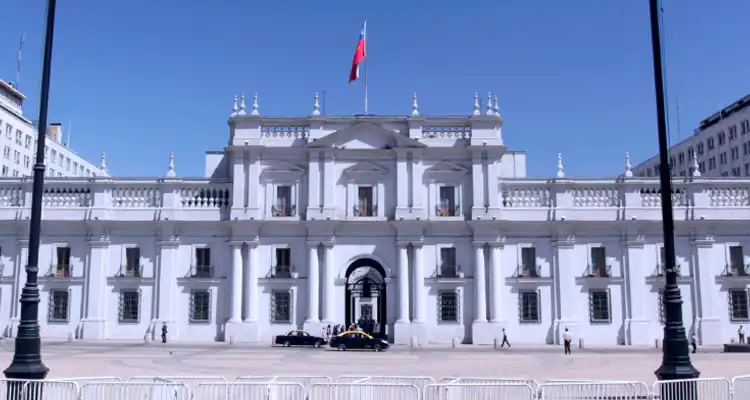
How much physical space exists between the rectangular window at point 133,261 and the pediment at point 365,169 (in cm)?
1573

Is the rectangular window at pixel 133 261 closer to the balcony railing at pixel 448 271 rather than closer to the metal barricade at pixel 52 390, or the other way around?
the balcony railing at pixel 448 271

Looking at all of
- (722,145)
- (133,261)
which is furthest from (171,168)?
(722,145)

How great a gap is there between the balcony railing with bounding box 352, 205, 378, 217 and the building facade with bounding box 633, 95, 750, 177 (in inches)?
1540

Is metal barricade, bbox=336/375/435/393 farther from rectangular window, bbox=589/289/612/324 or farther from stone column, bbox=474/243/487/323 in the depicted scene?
rectangular window, bbox=589/289/612/324

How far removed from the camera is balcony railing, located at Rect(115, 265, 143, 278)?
163 ft

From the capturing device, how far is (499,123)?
50469 millimetres

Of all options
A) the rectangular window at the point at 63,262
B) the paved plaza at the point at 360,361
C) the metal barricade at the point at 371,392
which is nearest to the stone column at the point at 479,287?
the paved plaza at the point at 360,361

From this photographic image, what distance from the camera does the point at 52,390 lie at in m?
14.9

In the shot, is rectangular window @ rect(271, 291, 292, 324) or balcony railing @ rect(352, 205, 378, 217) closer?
rectangular window @ rect(271, 291, 292, 324)

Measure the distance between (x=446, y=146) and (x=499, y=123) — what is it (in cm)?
408

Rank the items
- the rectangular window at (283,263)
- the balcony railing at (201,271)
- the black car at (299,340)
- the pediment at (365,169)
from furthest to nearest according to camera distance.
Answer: the pediment at (365,169) < the balcony railing at (201,271) < the rectangular window at (283,263) < the black car at (299,340)

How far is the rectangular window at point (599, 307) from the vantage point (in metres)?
48.9

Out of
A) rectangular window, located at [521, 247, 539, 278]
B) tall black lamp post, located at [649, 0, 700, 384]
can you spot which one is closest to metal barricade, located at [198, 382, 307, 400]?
tall black lamp post, located at [649, 0, 700, 384]

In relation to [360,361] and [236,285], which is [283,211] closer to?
[236,285]
